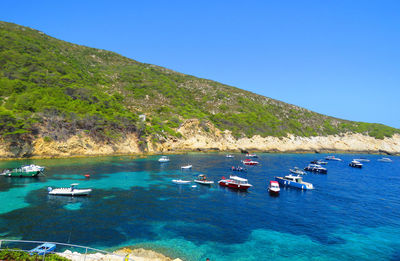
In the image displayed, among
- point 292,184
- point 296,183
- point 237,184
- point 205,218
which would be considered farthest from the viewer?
point 292,184

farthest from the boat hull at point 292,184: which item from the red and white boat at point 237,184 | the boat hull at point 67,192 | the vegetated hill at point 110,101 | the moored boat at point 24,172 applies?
Result: the vegetated hill at point 110,101

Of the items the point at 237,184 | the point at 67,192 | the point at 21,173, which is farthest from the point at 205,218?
the point at 21,173

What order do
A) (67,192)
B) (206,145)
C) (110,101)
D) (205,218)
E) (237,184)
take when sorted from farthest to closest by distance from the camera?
(206,145) → (110,101) → (237,184) → (67,192) → (205,218)

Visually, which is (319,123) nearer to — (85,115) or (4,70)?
(85,115)

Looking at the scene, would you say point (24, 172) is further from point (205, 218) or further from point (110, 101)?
point (110, 101)

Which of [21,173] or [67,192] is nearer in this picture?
[67,192]

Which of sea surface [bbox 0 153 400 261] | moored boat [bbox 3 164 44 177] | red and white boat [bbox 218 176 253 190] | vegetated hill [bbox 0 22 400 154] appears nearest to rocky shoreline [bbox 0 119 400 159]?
vegetated hill [bbox 0 22 400 154]

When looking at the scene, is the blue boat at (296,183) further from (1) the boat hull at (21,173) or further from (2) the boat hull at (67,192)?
(1) the boat hull at (21,173)

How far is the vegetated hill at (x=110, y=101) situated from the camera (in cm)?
8314

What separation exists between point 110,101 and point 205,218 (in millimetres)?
92344

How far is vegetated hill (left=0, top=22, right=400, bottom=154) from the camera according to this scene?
8314cm

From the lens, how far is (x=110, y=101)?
112562 mm

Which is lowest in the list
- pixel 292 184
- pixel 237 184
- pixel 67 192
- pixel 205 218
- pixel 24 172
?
pixel 205 218

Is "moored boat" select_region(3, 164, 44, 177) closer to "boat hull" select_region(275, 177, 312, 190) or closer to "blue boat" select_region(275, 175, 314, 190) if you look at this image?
"boat hull" select_region(275, 177, 312, 190)
